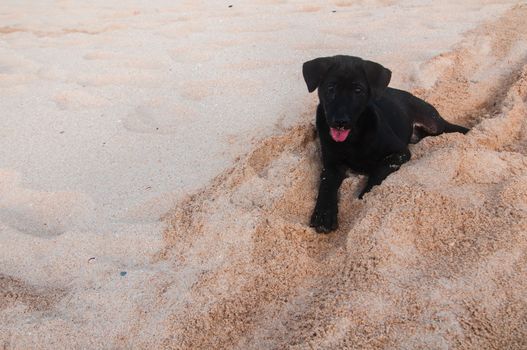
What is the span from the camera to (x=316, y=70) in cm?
299

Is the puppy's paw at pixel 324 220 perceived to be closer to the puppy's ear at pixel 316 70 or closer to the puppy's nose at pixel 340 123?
the puppy's nose at pixel 340 123

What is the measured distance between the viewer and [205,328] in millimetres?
1967

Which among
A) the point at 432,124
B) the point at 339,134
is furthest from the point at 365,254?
the point at 432,124

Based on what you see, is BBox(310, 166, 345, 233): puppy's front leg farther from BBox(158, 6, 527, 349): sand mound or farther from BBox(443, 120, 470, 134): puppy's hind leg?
BBox(443, 120, 470, 134): puppy's hind leg

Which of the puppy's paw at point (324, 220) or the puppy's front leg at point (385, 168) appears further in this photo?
the puppy's front leg at point (385, 168)

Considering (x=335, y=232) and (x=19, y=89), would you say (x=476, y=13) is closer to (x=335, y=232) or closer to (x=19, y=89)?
(x=335, y=232)

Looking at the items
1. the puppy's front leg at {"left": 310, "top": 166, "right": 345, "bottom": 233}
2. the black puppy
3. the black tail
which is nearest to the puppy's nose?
the black puppy

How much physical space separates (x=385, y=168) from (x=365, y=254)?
816 millimetres

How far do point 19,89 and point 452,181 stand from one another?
3.61 m

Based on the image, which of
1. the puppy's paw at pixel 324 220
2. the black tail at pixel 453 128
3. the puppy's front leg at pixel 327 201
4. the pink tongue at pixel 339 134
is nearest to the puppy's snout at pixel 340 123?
the pink tongue at pixel 339 134

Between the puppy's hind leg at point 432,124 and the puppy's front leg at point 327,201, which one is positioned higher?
the puppy's front leg at point 327,201

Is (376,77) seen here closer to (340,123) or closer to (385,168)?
(340,123)

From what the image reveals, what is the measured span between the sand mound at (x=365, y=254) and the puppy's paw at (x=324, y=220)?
0.05 m

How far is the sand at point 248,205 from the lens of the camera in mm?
1960
